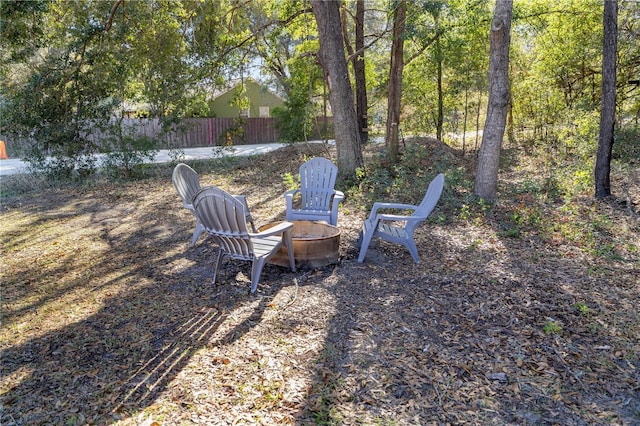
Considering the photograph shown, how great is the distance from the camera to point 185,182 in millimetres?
5035

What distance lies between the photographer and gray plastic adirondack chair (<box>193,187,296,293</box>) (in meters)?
3.35

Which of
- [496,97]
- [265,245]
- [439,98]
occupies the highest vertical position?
[439,98]

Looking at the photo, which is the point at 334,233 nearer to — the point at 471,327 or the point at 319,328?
the point at 319,328

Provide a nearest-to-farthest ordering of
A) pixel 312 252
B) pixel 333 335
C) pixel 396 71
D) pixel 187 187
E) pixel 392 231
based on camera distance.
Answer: pixel 333 335 → pixel 312 252 → pixel 392 231 → pixel 187 187 → pixel 396 71

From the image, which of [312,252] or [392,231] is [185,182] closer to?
[312,252]

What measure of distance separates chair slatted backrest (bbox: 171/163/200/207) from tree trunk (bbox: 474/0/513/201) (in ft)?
13.1

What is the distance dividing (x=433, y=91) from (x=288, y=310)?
9900mm

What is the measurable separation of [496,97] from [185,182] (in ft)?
13.9

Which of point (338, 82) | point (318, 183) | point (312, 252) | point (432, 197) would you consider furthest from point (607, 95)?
point (312, 252)

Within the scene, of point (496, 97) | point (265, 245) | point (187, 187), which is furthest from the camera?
point (496, 97)

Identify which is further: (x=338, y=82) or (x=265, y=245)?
(x=338, y=82)

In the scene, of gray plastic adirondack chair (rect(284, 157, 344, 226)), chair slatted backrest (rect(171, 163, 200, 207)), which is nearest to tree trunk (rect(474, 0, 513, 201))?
gray plastic adirondack chair (rect(284, 157, 344, 226))

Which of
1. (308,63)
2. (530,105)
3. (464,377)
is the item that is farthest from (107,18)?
(530,105)

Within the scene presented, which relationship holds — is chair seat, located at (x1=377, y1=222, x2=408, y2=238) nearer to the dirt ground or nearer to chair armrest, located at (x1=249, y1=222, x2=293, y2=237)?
the dirt ground
